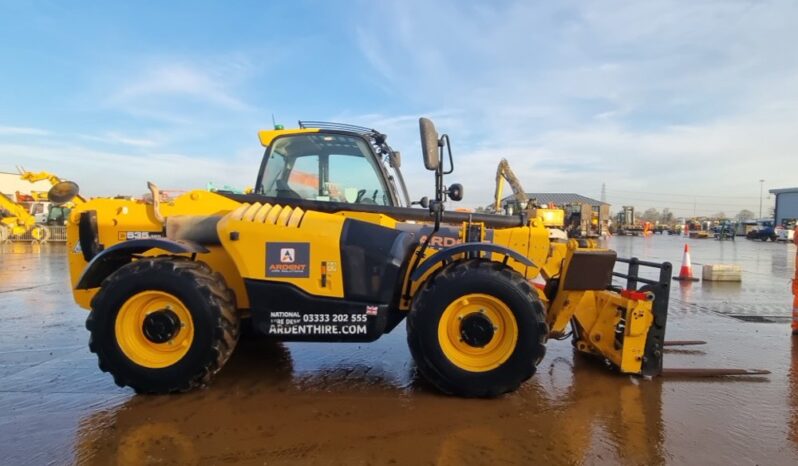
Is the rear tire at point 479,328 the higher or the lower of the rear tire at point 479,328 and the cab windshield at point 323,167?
the lower

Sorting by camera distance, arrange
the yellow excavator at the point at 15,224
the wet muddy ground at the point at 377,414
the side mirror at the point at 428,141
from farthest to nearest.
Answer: the yellow excavator at the point at 15,224, the side mirror at the point at 428,141, the wet muddy ground at the point at 377,414

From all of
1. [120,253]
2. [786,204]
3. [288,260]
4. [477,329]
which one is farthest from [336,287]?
[786,204]

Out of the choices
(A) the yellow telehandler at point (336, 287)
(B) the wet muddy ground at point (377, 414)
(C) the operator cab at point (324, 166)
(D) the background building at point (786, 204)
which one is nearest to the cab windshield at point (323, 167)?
(C) the operator cab at point (324, 166)

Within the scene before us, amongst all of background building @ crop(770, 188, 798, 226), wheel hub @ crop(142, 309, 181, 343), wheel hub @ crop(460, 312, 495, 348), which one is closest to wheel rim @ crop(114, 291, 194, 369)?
wheel hub @ crop(142, 309, 181, 343)

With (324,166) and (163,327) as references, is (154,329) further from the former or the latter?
(324,166)

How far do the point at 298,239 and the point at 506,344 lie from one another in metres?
1.86

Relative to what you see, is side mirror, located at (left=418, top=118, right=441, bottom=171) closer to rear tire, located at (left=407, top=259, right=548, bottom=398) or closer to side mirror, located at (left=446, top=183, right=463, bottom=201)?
side mirror, located at (left=446, top=183, right=463, bottom=201)

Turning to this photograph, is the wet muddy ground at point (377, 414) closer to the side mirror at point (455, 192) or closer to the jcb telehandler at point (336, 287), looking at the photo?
the jcb telehandler at point (336, 287)

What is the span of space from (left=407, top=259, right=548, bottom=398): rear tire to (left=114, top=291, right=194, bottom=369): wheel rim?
1.80 metres

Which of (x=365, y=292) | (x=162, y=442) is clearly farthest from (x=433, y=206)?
(x=162, y=442)

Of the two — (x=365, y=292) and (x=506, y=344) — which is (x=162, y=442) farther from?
(x=506, y=344)

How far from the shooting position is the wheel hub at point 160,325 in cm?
390

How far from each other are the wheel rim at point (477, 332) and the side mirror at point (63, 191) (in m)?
3.88

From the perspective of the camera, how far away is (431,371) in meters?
3.91
